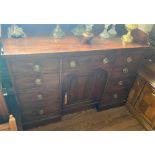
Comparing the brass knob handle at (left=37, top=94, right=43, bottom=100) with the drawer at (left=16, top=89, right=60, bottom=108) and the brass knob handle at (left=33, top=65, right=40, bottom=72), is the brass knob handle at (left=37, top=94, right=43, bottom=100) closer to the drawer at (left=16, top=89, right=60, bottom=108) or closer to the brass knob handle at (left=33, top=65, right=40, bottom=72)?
the drawer at (left=16, top=89, right=60, bottom=108)

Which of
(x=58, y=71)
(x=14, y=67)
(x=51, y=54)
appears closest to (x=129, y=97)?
(x=58, y=71)

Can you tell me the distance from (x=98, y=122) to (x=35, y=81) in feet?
3.51

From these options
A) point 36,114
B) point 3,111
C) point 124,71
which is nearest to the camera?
point 3,111

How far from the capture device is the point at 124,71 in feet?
6.99

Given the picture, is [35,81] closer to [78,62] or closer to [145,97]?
[78,62]

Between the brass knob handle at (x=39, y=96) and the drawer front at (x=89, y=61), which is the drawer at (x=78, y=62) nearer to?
the drawer front at (x=89, y=61)

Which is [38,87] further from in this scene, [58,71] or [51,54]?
[51,54]

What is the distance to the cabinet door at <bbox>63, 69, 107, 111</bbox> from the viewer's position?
198 cm

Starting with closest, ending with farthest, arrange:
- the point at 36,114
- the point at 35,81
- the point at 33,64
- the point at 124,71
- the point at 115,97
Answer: the point at 33,64, the point at 35,81, the point at 36,114, the point at 124,71, the point at 115,97

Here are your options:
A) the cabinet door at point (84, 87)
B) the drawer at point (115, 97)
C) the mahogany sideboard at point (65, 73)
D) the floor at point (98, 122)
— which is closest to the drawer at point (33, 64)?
the mahogany sideboard at point (65, 73)

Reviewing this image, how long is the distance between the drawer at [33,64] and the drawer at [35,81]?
6 centimetres

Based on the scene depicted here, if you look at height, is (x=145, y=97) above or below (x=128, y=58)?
below

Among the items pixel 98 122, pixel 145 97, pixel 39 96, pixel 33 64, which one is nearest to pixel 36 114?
pixel 39 96
